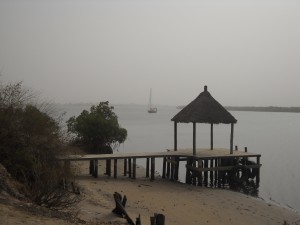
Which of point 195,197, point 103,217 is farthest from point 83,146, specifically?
point 103,217

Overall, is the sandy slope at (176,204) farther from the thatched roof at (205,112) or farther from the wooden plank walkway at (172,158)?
the thatched roof at (205,112)

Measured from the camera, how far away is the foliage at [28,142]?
477 inches

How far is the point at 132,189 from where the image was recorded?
60.6ft

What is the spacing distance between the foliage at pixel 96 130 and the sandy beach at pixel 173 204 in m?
8.82

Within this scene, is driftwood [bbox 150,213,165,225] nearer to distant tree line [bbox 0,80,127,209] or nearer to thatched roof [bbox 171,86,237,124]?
distant tree line [bbox 0,80,127,209]

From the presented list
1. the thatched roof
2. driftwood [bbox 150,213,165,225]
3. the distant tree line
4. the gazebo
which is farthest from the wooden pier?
driftwood [bbox 150,213,165,225]

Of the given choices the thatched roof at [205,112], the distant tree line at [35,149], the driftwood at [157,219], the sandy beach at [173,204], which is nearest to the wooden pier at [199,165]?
the sandy beach at [173,204]

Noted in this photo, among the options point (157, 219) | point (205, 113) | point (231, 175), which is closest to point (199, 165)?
point (231, 175)

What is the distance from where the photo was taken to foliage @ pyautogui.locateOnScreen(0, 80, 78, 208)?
39.7 ft

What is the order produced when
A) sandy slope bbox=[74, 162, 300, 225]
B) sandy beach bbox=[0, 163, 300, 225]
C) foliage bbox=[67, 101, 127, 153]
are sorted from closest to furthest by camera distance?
sandy beach bbox=[0, 163, 300, 225] → sandy slope bbox=[74, 162, 300, 225] → foliage bbox=[67, 101, 127, 153]

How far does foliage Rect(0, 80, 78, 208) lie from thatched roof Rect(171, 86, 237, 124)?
31.8ft

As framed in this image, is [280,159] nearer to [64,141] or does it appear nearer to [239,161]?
[239,161]

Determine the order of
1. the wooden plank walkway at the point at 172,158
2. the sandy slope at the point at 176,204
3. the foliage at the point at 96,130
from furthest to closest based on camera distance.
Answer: the foliage at the point at 96,130 < the wooden plank walkway at the point at 172,158 < the sandy slope at the point at 176,204

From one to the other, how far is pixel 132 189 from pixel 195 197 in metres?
3.03
